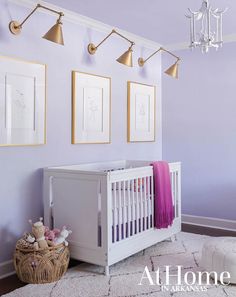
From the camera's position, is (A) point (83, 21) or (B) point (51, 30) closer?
(B) point (51, 30)

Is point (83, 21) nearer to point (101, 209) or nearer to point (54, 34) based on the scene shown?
point (54, 34)

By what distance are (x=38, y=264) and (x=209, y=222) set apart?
2325mm

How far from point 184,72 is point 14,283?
3.00 m

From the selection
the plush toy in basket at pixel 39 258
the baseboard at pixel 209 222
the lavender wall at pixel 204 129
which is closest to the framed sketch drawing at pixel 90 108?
the plush toy in basket at pixel 39 258

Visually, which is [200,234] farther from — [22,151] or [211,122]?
[22,151]

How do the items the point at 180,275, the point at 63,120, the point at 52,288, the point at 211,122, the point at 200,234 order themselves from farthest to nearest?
the point at 211,122 < the point at 200,234 < the point at 63,120 < the point at 180,275 < the point at 52,288

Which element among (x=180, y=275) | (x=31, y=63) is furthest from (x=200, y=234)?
(x=31, y=63)

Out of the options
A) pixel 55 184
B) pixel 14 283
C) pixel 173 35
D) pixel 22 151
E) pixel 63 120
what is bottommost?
pixel 14 283

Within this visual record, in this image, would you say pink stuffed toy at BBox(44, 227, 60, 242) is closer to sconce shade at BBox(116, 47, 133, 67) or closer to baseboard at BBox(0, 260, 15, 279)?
baseboard at BBox(0, 260, 15, 279)

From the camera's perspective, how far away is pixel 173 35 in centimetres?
401

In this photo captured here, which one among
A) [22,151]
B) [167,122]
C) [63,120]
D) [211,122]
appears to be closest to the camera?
[22,151]

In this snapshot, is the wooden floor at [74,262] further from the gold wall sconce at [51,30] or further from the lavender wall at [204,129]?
the gold wall sconce at [51,30]

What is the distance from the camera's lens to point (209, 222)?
168 inches

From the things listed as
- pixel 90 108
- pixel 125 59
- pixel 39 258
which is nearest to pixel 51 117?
pixel 90 108
